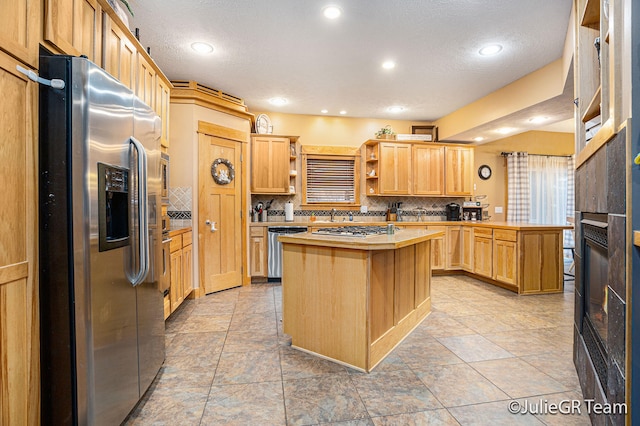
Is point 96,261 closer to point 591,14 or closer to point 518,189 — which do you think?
point 591,14

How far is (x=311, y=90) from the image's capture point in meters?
4.21

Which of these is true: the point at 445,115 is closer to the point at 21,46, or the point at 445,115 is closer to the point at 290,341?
the point at 290,341

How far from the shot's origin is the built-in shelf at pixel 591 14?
1728 millimetres

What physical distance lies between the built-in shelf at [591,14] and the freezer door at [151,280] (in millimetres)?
2656

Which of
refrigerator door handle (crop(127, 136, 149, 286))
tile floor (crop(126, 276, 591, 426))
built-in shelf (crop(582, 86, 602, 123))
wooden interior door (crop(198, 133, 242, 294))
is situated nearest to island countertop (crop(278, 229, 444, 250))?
tile floor (crop(126, 276, 591, 426))

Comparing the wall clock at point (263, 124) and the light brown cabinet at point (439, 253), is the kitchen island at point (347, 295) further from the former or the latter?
the wall clock at point (263, 124)

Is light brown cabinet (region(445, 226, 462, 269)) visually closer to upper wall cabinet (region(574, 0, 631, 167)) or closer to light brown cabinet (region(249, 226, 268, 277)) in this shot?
light brown cabinet (region(249, 226, 268, 277))

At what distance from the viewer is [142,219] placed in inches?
64.9

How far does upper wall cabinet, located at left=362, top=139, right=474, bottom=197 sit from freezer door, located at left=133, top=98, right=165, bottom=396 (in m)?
3.89

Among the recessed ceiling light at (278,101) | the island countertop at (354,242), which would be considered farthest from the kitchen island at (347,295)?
the recessed ceiling light at (278,101)

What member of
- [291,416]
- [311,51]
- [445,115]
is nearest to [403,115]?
[445,115]

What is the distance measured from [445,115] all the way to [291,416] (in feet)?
17.3

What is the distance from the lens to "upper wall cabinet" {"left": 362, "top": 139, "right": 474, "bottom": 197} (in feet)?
17.1

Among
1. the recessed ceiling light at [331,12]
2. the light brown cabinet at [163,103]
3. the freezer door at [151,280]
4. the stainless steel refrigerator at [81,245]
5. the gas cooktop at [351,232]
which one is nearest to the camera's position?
the stainless steel refrigerator at [81,245]
